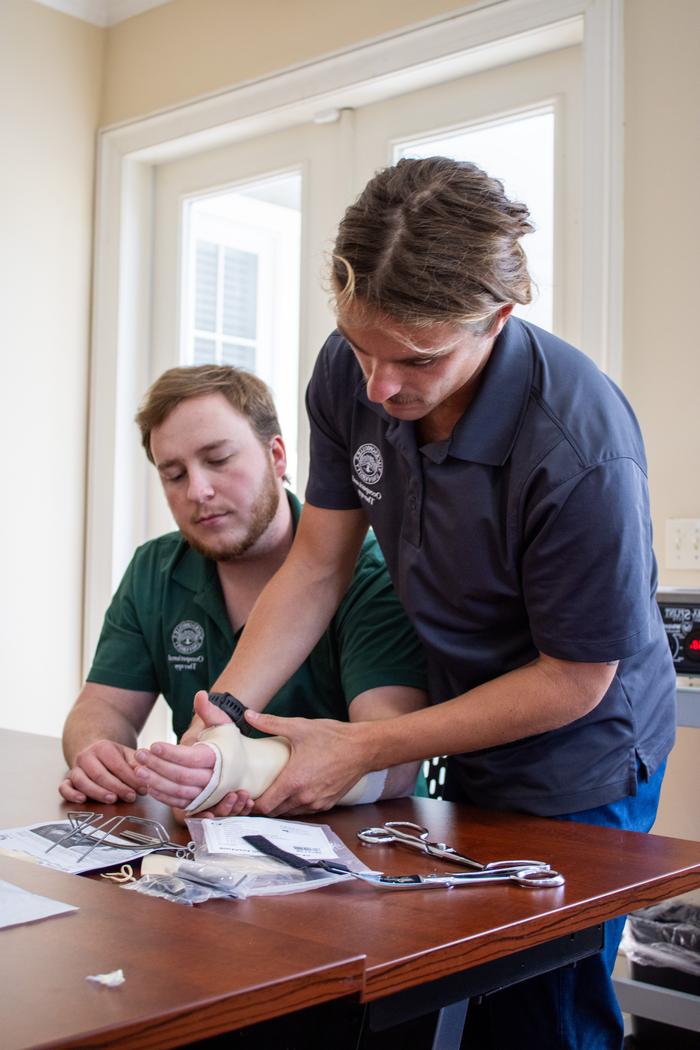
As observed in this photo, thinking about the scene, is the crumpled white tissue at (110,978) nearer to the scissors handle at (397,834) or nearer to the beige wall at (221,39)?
the scissors handle at (397,834)

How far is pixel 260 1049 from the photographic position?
89 cm

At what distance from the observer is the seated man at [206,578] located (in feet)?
5.46

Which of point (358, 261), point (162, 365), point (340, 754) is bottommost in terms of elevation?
point (340, 754)

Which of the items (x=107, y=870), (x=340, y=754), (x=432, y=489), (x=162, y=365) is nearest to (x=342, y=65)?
(x=162, y=365)

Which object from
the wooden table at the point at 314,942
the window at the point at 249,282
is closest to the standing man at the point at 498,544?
the wooden table at the point at 314,942

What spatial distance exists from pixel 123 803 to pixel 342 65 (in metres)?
2.28

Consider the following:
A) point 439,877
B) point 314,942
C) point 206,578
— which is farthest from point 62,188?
point 314,942

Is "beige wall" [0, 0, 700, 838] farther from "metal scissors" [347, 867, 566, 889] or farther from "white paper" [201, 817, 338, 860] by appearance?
"metal scissors" [347, 867, 566, 889]

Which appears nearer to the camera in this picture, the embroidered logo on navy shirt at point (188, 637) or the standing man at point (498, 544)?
the standing man at point (498, 544)

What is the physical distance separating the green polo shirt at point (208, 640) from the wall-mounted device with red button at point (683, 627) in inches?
22.6

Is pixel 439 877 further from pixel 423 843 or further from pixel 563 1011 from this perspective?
pixel 563 1011

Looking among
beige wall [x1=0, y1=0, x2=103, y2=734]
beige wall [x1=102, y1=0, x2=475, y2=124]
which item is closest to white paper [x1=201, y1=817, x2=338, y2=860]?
beige wall [x1=102, y1=0, x2=475, y2=124]

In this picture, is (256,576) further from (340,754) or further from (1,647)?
(1,647)

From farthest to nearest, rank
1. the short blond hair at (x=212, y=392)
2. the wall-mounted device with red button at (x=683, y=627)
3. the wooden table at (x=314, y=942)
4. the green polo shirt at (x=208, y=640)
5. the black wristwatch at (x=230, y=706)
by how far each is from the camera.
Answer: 1. the wall-mounted device with red button at (x=683, y=627)
2. the short blond hair at (x=212, y=392)
3. the green polo shirt at (x=208, y=640)
4. the black wristwatch at (x=230, y=706)
5. the wooden table at (x=314, y=942)
